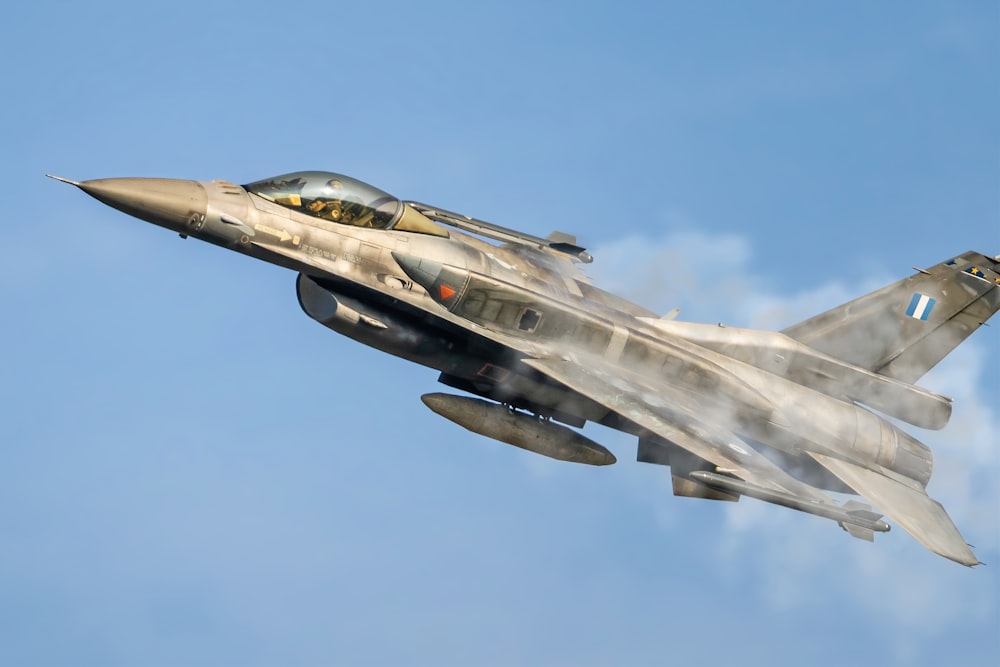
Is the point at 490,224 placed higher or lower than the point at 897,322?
lower

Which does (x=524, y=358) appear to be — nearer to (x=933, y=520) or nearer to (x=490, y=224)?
(x=490, y=224)

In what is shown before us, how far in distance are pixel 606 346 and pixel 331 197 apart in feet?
15.8

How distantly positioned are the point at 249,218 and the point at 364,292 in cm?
195

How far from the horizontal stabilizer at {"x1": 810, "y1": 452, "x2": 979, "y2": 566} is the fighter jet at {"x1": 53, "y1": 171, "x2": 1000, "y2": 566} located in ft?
0.11

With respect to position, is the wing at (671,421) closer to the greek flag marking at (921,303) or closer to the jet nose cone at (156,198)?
the greek flag marking at (921,303)

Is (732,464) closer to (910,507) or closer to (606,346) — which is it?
(606,346)

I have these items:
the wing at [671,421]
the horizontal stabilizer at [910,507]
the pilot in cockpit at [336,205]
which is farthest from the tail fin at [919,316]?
the pilot in cockpit at [336,205]

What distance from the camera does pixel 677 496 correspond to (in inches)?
843

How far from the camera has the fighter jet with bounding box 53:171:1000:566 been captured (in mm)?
18719

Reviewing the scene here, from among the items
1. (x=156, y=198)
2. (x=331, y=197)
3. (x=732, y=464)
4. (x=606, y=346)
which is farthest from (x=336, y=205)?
(x=732, y=464)

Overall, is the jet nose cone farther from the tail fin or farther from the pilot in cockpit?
the tail fin

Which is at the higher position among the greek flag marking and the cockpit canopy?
the greek flag marking

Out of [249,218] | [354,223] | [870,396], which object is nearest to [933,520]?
[870,396]

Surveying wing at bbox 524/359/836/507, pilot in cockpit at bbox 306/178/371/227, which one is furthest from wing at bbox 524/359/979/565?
pilot in cockpit at bbox 306/178/371/227
